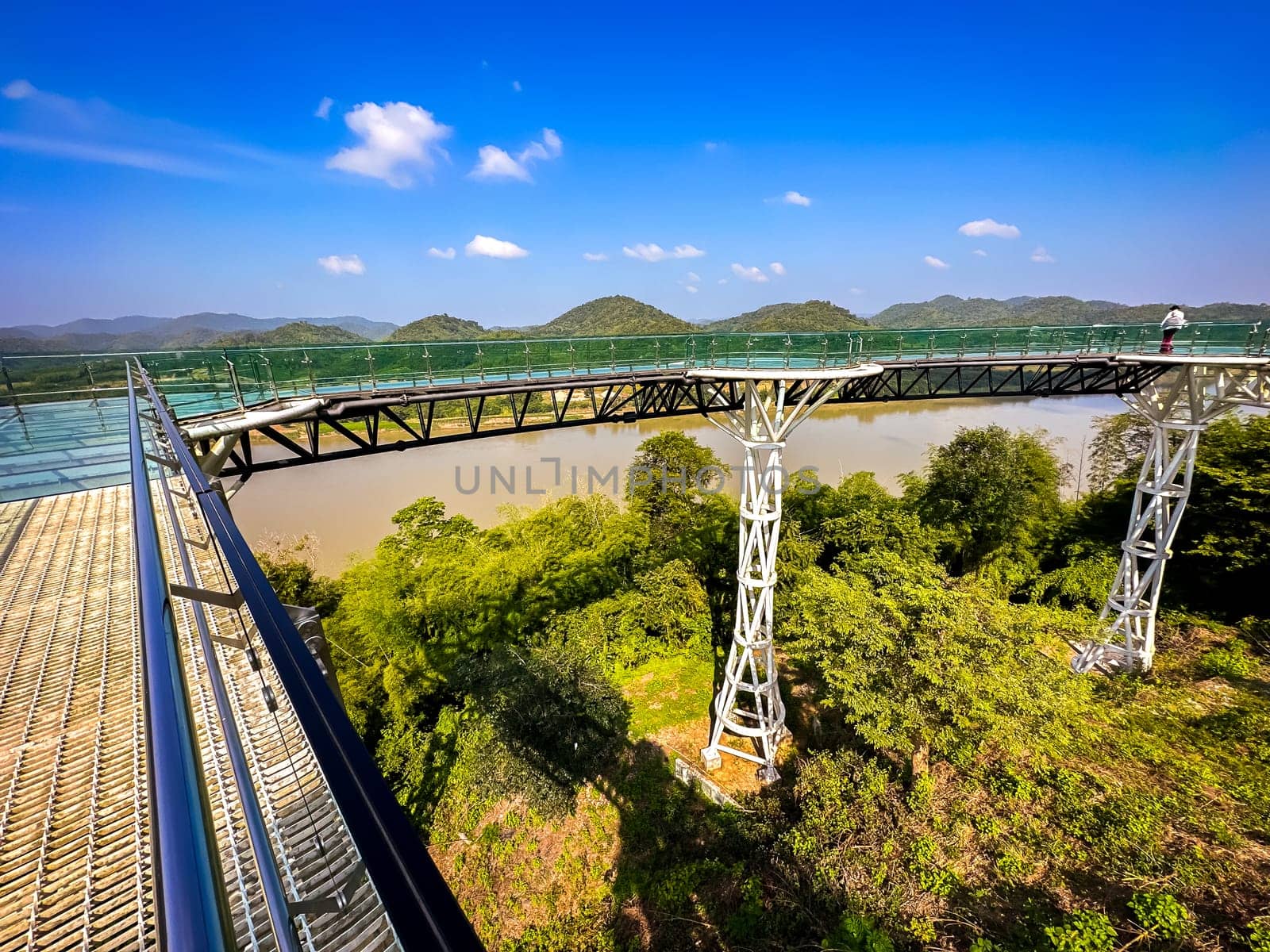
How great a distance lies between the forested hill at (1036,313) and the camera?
12.1 m

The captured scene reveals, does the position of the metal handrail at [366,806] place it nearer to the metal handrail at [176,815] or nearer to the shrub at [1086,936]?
the metal handrail at [176,815]

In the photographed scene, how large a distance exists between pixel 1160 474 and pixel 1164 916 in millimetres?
7228

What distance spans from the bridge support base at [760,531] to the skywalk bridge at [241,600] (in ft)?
0.17

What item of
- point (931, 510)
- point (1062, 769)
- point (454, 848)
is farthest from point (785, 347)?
point (931, 510)

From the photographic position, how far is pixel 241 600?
1.92 meters

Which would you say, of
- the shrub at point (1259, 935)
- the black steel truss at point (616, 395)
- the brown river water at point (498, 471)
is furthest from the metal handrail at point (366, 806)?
the brown river water at point (498, 471)

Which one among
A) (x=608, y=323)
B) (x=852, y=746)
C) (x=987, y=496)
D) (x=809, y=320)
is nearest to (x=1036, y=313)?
(x=809, y=320)

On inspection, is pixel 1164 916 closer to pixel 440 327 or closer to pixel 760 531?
pixel 760 531

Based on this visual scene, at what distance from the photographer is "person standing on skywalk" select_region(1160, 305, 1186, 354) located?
8875 millimetres

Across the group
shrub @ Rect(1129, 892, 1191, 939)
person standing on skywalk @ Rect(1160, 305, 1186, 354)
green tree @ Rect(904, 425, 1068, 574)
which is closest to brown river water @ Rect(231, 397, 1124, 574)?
green tree @ Rect(904, 425, 1068, 574)

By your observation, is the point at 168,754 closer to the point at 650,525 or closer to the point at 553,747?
the point at 553,747

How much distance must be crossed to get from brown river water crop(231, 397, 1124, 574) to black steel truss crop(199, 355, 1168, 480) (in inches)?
303

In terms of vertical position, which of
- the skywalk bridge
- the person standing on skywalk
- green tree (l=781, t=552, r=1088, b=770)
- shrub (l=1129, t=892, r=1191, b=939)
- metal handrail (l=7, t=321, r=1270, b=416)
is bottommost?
shrub (l=1129, t=892, r=1191, b=939)

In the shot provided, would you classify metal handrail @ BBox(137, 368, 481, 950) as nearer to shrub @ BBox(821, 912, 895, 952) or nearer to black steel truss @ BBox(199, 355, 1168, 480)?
black steel truss @ BBox(199, 355, 1168, 480)
